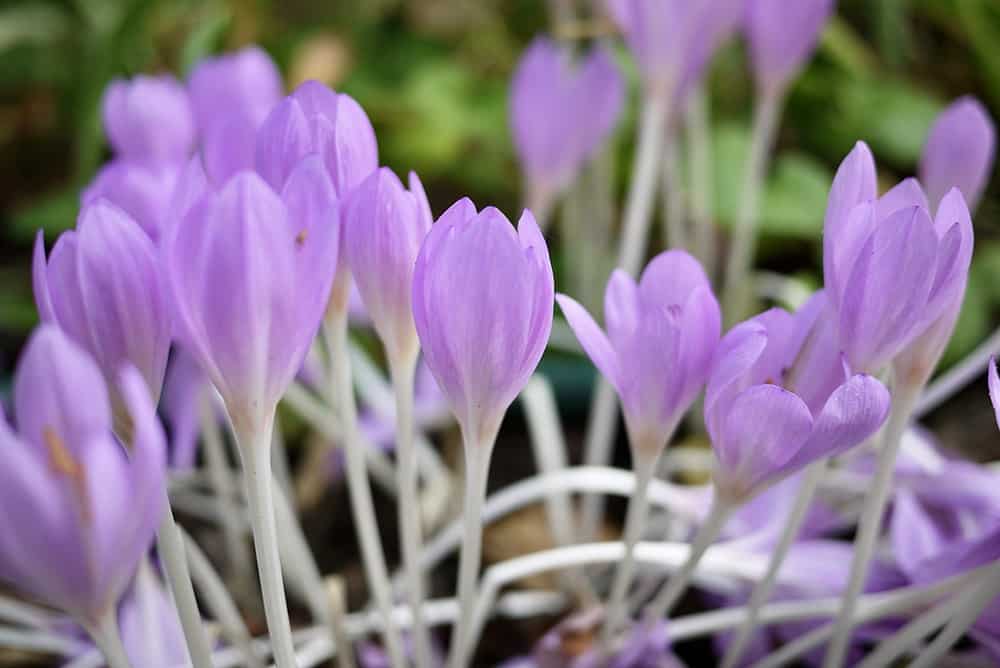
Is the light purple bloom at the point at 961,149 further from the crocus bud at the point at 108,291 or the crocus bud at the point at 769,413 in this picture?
the crocus bud at the point at 108,291

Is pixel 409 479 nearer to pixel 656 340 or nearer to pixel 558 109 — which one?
pixel 656 340

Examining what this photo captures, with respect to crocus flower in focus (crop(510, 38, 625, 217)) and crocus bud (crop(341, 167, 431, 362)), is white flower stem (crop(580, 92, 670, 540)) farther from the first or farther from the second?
crocus bud (crop(341, 167, 431, 362))

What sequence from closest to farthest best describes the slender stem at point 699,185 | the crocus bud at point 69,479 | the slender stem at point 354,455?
the crocus bud at point 69,479, the slender stem at point 354,455, the slender stem at point 699,185

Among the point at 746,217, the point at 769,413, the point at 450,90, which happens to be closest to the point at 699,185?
the point at 746,217

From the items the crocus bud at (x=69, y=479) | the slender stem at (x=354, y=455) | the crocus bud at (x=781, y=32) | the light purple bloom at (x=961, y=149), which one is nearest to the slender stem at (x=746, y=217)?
the crocus bud at (x=781, y=32)

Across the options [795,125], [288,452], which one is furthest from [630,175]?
[288,452]

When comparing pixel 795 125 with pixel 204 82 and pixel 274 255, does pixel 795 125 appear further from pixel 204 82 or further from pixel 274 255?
pixel 274 255
